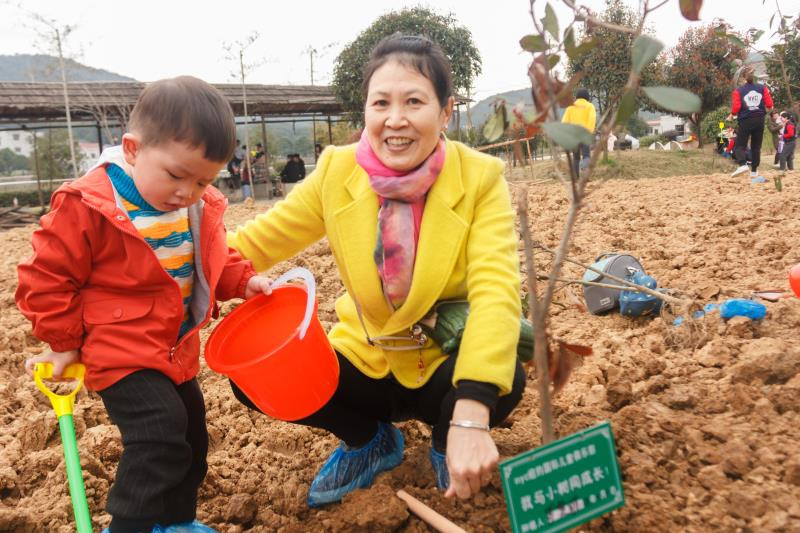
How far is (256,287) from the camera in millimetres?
1698

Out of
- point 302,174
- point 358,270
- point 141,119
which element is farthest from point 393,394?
point 302,174

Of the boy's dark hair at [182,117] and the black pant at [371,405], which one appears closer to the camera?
the boy's dark hair at [182,117]

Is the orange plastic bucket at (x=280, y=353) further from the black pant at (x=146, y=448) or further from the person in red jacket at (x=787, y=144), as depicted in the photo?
the person in red jacket at (x=787, y=144)

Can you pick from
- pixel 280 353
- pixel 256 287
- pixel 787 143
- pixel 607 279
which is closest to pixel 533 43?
pixel 280 353

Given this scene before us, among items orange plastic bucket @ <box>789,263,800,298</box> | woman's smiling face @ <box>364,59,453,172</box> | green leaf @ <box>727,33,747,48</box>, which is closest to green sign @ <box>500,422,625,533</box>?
woman's smiling face @ <box>364,59,453,172</box>

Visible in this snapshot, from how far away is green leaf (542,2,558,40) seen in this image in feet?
3.41

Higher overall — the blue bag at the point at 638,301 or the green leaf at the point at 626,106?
the green leaf at the point at 626,106

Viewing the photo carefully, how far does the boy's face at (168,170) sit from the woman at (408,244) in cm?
29

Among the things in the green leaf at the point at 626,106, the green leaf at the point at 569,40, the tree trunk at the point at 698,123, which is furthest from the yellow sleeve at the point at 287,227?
the tree trunk at the point at 698,123

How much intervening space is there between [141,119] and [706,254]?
2997 millimetres

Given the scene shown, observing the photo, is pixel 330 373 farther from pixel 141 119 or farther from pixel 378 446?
pixel 141 119

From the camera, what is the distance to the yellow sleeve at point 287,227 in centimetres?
172

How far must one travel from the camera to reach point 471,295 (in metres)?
1.44

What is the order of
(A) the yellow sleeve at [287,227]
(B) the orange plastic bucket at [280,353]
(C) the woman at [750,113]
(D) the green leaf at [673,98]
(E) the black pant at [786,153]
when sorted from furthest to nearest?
(E) the black pant at [786,153], (C) the woman at [750,113], (A) the yellow sleeve at [287,227], (B) the orange plastic bucket at [280,353], (D) the green leaf at [673,98]
